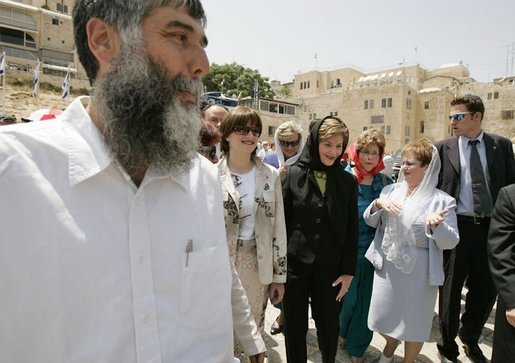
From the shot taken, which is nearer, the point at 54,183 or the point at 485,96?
the point at 54,183

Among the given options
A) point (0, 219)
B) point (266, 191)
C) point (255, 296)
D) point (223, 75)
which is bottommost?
point (255, 296)

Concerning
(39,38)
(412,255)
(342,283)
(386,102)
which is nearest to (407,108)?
(386,102)

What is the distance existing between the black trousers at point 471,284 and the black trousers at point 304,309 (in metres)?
1.45

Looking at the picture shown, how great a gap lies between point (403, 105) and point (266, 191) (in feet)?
155

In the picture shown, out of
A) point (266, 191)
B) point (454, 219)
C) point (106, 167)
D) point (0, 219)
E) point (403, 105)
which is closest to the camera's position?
point (0, 219)

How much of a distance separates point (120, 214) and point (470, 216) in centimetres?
382

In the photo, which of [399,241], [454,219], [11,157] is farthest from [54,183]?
[454,219]

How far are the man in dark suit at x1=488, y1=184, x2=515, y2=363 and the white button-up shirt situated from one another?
2.10 m

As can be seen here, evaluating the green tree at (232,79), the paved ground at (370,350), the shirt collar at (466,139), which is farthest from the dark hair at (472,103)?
the green tree at (232,79)

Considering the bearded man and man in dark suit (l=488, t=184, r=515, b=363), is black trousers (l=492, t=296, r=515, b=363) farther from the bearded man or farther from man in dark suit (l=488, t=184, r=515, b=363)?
the bearded man

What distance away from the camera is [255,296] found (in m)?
3.01

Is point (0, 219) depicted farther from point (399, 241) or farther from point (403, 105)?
point (403, 105)

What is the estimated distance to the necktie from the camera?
3680 mm

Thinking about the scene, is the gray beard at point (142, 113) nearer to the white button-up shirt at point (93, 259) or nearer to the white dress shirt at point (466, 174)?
the white button-up shirt at point (93, 259)
